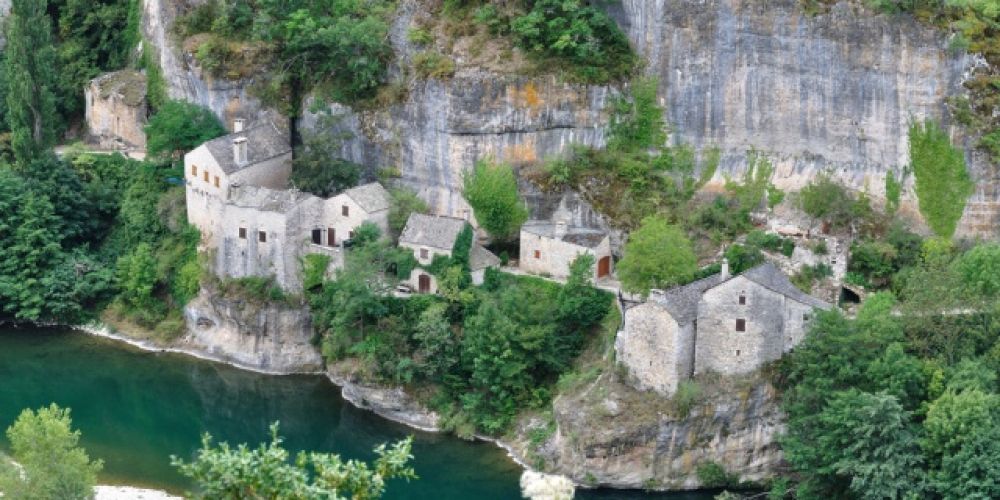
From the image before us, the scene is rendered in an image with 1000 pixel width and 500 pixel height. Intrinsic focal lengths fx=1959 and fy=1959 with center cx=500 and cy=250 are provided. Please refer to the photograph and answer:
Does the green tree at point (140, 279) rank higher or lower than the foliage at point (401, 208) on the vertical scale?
lower

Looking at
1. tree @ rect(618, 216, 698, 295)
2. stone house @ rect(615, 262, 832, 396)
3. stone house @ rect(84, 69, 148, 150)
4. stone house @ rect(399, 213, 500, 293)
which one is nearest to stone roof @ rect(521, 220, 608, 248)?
stone house @ rect(399, 213, 500, 293)

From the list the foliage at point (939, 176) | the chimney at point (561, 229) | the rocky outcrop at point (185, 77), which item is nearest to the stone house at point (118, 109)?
the rocky outcrop at point (185, 77)

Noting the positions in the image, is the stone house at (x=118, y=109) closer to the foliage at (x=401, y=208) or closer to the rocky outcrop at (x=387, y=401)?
the foliage at (x=401, y=208)

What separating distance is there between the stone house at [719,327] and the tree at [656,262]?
5.50 feet

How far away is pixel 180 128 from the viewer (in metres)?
66.6

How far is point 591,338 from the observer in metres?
59.1

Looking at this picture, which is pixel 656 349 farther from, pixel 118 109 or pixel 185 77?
pixel 118 109

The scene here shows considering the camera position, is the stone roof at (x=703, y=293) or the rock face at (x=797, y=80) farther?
the rock face at (x=797, y=80)

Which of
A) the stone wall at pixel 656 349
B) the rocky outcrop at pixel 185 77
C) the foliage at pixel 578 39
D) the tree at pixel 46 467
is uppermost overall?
the foliage at pixel 578 39

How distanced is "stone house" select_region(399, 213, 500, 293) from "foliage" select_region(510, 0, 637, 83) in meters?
6.08

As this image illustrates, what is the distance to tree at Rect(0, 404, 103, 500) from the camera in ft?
161

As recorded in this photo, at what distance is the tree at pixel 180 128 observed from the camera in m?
66.7

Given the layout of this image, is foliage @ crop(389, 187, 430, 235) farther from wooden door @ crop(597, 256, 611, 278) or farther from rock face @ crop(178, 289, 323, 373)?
wooden door @ crop(597, 256, 611, 278)

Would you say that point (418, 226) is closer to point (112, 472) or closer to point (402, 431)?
point (402, 431)
